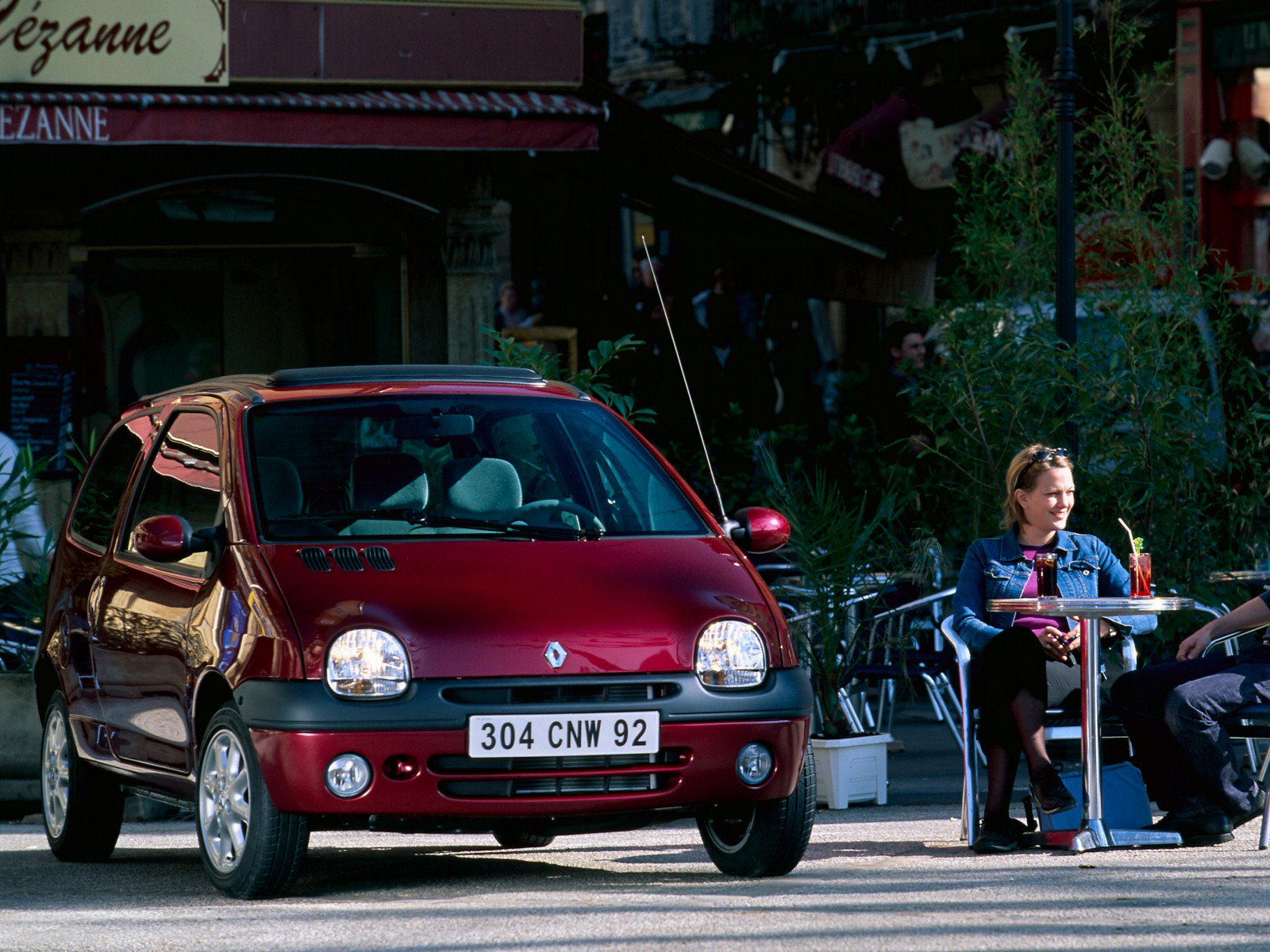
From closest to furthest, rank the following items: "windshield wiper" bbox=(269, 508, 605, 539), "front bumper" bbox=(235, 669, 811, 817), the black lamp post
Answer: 1. "front bumper" bbox=(235, 669, 811, 817)
2. "windshield wiper" bbox=(269, 508, 605, 539)
3. the black lamp post

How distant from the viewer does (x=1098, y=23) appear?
66.7 ft

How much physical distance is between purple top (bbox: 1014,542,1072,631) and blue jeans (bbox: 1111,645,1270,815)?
32 centimetres

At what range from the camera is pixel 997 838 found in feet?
25.0

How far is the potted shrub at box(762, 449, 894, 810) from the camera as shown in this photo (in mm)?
9195

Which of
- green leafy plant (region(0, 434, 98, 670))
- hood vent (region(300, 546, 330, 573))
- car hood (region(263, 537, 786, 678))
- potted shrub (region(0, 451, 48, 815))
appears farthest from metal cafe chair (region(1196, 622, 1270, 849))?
green leafy plant (region(0, 434, 98, 670))

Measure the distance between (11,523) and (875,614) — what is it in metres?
3.83

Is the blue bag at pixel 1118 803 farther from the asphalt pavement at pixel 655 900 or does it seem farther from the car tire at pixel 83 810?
the car tire at pixel 83 810

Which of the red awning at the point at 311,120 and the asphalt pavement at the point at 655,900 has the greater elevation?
the red awning at the point at 311,120

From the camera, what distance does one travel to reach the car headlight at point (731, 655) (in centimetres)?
657

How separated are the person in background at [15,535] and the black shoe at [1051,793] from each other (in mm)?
4874

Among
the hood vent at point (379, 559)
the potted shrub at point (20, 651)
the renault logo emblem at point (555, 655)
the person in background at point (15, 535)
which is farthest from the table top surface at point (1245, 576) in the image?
the person in background at point (15, 535)

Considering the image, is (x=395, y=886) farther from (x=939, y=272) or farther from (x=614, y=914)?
(x=939, y=272)

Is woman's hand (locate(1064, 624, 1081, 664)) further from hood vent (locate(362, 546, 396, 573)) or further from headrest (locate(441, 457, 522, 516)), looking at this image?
hood vent (locate(362, 546, 396, 573))

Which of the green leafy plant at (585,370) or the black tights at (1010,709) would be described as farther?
the green leafy plant at (585,370)
